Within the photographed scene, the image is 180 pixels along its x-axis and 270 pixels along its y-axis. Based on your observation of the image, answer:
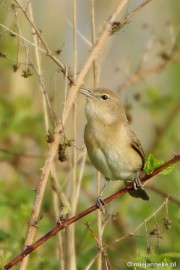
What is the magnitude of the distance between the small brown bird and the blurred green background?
23 cm

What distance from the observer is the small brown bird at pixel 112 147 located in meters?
4.64

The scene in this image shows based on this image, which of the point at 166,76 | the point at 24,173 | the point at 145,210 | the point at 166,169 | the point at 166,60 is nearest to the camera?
the point at 166,169

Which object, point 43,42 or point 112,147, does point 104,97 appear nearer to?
point 112,147

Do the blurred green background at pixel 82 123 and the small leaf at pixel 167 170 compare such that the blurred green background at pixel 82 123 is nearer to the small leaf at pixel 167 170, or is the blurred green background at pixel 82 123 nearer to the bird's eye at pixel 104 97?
the bird's eye at pixel 104 97

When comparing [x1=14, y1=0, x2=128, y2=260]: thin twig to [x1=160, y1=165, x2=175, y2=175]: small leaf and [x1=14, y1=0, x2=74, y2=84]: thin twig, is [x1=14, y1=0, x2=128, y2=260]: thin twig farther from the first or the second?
[x1=160, y1=165, x2=175, y2=175]: small leaf

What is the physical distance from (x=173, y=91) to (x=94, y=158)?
291cm

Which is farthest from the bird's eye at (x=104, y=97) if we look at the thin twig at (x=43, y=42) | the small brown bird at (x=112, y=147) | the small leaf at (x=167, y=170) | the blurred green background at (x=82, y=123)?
the small leaf at (x=167, y=170)

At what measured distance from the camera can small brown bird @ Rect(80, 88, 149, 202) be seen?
183 inches

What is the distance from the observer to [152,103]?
20.3 ft

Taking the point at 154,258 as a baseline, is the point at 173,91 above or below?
above

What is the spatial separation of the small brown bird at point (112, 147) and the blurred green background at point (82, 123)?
0.23m

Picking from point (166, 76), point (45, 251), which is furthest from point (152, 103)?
point (166, 76)

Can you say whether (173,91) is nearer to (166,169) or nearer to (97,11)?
(97,11)

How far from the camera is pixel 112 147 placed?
184 inches
